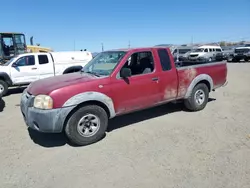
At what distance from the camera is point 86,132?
14.2 ft

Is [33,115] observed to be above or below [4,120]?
above

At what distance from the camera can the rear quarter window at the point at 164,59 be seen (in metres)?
5.38

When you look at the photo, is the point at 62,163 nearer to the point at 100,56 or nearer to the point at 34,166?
the point at 34,166

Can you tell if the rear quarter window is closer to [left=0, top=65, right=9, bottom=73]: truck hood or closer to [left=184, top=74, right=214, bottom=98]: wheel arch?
[left=184, top=74, right=214, bottom=98]: wheel arch

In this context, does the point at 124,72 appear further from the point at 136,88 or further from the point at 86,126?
the point at 86,126

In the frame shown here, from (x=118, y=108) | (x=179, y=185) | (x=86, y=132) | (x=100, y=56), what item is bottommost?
(x=179, y=185)

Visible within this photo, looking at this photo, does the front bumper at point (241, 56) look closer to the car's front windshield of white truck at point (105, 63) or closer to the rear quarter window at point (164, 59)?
A: the rear quarter window at point (164, 59)

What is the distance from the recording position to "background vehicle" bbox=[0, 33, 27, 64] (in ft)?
51.9

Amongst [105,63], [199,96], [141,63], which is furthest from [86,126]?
[199,96]

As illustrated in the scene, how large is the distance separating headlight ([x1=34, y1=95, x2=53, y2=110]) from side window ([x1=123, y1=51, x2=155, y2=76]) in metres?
2.05

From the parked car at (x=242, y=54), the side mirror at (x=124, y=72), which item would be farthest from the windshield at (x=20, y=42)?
the parked car at (x=242, y=54)

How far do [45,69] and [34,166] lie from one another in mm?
7605

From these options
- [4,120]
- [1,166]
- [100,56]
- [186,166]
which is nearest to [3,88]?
[4,120]

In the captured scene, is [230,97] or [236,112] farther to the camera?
[230,97]
